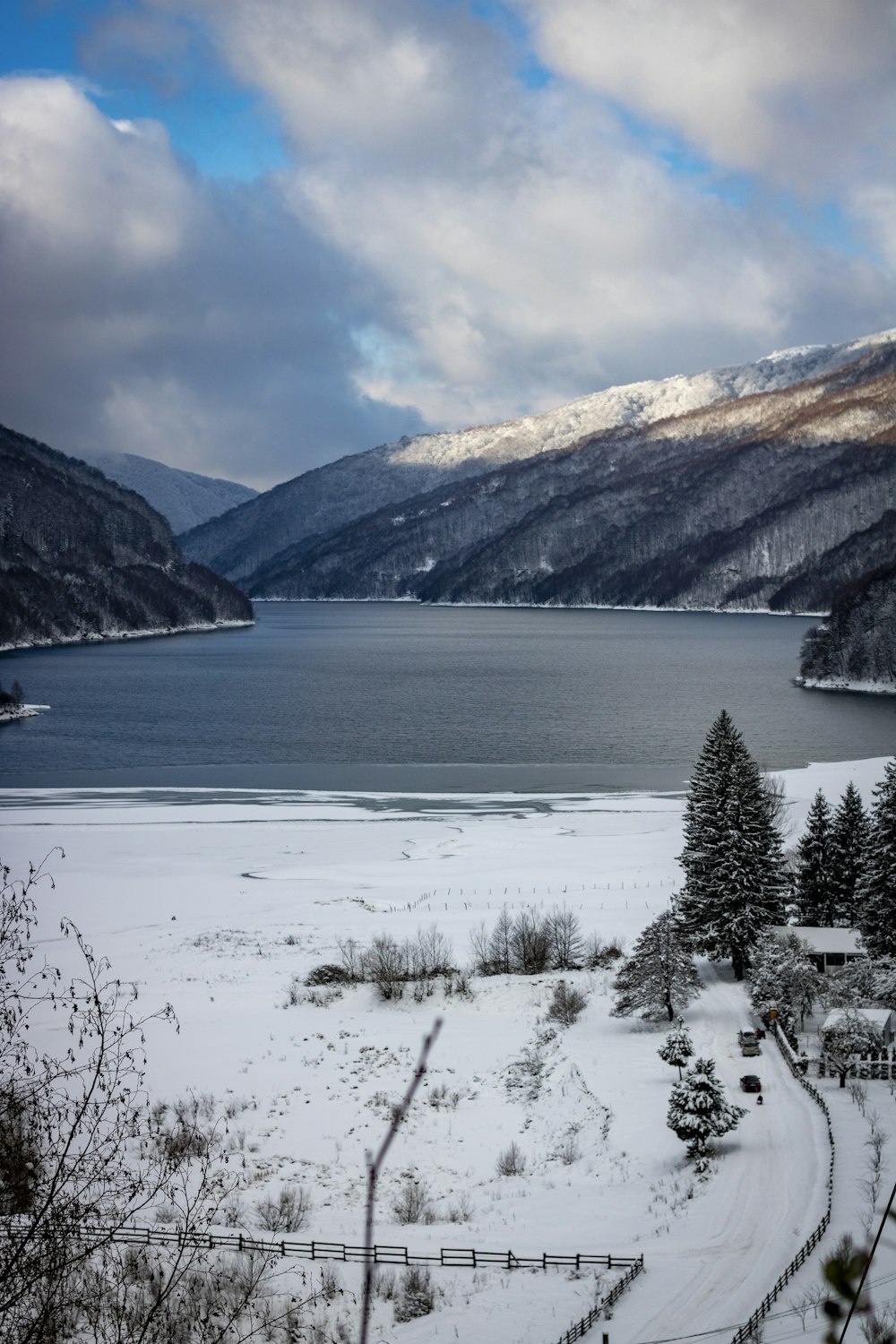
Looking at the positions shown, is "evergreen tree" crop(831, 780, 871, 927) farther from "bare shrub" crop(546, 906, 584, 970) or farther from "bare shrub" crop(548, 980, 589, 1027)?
"bare shrub" crop(548, 980, 589, 1027)

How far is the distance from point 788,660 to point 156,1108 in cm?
15076

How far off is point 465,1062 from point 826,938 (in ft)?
49.2

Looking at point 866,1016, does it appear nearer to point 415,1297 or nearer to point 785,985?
point 785,985

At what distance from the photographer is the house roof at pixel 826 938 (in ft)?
122

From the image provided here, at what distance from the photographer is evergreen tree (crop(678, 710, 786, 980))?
38.9 meters

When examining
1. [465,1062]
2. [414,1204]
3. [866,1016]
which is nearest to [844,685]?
[866,1016]

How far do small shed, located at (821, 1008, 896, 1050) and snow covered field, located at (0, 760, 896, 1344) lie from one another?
1915 mm

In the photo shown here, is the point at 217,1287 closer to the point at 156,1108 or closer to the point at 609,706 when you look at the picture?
the point at 156,1108

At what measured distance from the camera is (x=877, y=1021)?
30109 mm

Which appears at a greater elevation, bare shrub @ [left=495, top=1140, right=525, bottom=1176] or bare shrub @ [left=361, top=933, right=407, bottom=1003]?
bare shrub @ [left=361, top=933, right=407, bottom=1003]

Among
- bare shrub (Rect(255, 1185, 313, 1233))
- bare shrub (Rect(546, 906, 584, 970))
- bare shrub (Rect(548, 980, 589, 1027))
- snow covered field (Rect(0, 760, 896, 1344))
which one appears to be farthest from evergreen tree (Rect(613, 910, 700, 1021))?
bare shrub (Rect(255, 1185, 313, 1233))

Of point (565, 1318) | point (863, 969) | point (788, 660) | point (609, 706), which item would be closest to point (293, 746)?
point (609, 706)

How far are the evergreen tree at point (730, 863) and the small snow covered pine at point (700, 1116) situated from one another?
14574 mm

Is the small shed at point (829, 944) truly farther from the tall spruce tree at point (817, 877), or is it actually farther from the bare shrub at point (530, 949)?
the bare shrub at point (530, 949)
